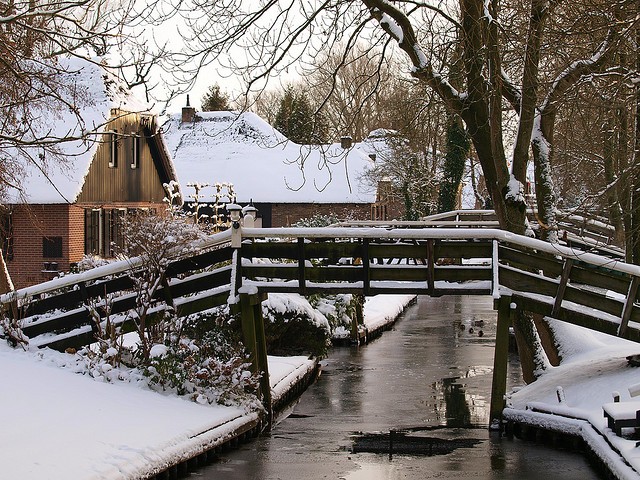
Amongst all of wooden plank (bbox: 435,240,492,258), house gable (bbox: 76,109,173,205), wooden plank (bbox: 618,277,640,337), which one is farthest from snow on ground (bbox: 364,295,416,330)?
wooden plank (bbox: 618,277,640,337)

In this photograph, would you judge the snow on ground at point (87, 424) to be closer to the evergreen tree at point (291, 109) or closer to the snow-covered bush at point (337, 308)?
the snow-covered bush at point (337, 308)

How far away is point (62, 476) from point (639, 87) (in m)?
8.67

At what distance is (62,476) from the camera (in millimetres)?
10141

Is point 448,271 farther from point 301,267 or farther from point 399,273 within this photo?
point 301,267

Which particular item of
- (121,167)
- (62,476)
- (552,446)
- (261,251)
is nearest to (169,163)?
(121,167)

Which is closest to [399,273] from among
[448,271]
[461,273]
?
[448,271]

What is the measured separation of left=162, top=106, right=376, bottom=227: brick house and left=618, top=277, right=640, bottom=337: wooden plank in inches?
1237

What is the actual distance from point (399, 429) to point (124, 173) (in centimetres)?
2094

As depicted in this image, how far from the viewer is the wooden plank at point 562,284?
601 inches

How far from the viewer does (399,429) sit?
655 inches

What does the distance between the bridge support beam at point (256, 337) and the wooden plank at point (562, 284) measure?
15.4 ft

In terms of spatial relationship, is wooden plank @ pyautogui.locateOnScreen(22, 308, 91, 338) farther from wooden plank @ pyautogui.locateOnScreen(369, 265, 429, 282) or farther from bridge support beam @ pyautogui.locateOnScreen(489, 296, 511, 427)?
bridge support beam @ pyautogui.locateOnScreen(489, 296, 511, 427)

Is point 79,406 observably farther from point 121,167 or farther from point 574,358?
point 121,167

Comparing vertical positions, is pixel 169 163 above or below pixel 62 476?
above
